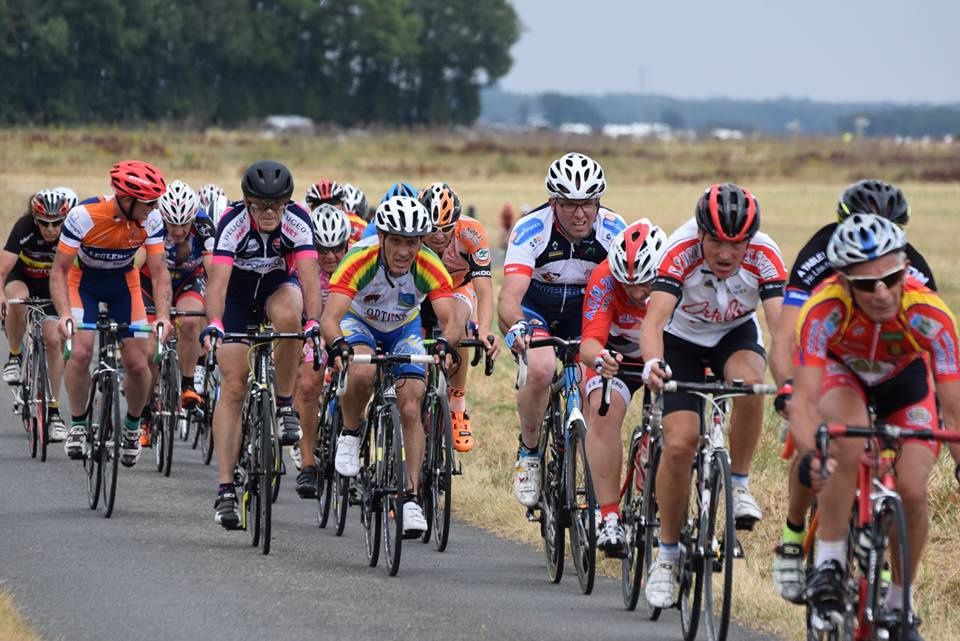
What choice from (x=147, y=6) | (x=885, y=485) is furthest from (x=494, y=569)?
(x=147, y=6)

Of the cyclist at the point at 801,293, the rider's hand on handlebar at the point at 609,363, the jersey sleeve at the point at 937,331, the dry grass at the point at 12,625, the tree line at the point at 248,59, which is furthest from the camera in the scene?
the tree line at the point at 248,59

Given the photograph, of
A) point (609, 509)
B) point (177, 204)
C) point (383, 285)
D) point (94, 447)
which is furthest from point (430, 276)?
point (177, 204)

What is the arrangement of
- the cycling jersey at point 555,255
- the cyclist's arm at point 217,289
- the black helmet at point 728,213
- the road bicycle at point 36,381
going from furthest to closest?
1. the road bicycle at point 36,381
2. the cycling jersey at point 555,255
3. the cyclist's arm at point 217,289
4. the black helmet at point 728,213

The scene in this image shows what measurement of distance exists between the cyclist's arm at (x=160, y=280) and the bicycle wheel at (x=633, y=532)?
13.7ft

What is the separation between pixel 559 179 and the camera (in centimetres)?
1047

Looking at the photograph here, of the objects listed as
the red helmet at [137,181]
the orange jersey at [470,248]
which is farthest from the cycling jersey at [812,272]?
the red helmet at [137,181]

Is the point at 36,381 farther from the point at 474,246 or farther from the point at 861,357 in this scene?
the point at 861,357

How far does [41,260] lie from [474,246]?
397 centimetres

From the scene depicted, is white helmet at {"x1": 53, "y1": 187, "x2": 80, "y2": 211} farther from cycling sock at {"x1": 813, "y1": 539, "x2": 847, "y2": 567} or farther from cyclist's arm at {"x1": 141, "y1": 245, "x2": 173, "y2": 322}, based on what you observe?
cycling sock at {"x1": 813, "y1": 539, "x2": 847, "y2": 567}

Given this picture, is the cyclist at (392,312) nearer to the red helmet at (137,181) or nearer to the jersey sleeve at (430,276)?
the jersey sleeve at (430,276)

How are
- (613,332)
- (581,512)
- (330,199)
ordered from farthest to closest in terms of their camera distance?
1. (330,199)
2. (613,332)
3. (581,512)

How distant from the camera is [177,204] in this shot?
14.3 meters

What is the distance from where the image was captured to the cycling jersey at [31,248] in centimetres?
1445

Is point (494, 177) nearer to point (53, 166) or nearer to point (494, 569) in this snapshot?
point (53, 166)
